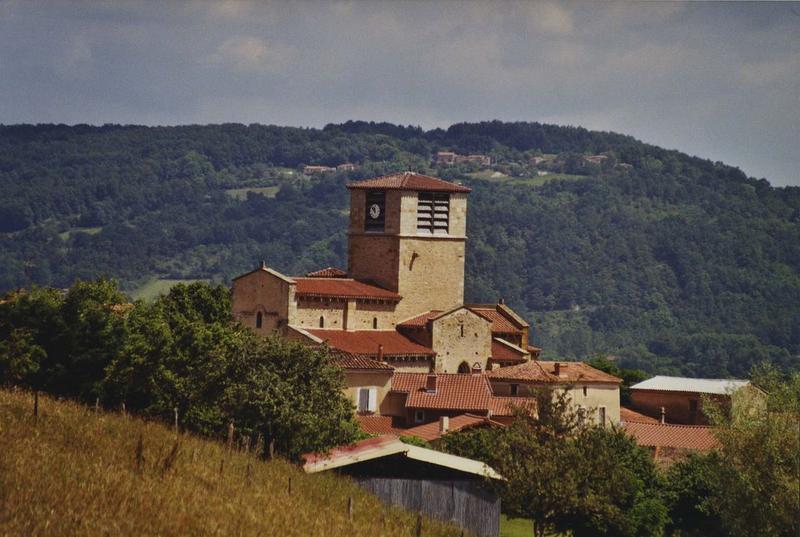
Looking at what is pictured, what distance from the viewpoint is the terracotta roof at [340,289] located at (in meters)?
63.0

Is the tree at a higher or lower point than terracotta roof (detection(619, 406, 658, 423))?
higher

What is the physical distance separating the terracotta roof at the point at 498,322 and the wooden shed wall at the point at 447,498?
29.7 meters

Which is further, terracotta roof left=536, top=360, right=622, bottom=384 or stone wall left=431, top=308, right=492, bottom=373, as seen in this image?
terracotta roof left=536, top=360, right=622, bottom=384

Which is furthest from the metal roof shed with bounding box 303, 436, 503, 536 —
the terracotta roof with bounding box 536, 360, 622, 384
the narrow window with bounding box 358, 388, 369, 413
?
the terracotta roof with bounding box 536, 360, 622, 384

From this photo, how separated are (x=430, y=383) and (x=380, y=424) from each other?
2938 mm

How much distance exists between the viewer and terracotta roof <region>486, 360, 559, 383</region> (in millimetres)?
63156

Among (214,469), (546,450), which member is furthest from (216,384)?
(214,469)

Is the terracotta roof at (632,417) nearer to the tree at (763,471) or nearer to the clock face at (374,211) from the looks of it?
the clock face at (374,211)

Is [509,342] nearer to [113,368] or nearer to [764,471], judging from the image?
[113,368]

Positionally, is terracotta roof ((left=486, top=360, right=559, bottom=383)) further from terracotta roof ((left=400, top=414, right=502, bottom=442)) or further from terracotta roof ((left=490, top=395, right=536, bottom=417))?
terracotta roof ((left=400, top=414, right=502, bottom=442))

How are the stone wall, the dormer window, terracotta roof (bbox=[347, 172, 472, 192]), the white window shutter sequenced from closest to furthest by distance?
the white window shutter → the stone wall → terracotta roof (bbox=[347, 172, 472, 192]) → the dormer window

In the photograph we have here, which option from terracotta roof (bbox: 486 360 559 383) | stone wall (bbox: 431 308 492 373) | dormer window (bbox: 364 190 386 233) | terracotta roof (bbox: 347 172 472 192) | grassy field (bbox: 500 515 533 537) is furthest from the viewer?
dormer window (bbox: 364 190 386 233)

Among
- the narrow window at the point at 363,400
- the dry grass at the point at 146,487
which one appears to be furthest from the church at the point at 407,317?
the dry grass at the point at 146,487

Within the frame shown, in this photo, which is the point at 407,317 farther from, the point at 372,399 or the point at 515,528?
the point at 515,528
